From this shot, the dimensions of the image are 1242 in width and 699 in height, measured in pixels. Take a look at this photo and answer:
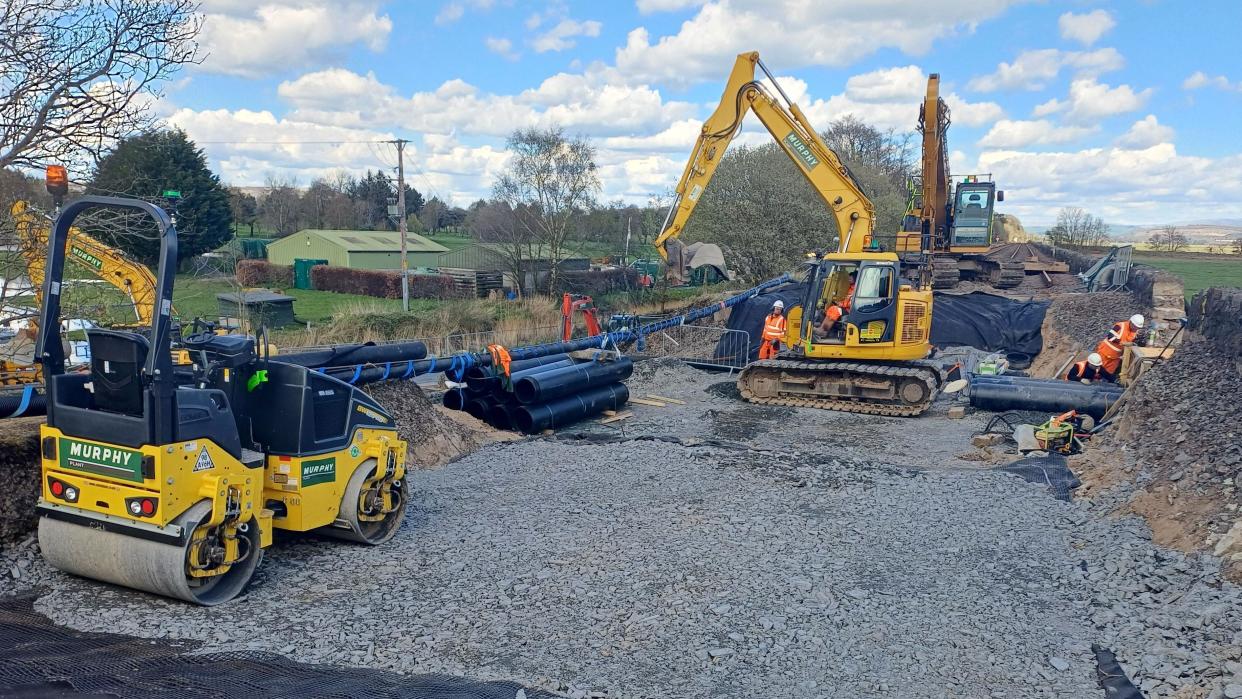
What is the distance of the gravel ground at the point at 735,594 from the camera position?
5.36m

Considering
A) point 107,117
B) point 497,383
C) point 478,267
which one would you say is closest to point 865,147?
point 478,267

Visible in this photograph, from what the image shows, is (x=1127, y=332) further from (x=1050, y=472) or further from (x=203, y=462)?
(x=203, y=462)

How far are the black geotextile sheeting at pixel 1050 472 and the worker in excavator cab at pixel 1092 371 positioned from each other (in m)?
4.05

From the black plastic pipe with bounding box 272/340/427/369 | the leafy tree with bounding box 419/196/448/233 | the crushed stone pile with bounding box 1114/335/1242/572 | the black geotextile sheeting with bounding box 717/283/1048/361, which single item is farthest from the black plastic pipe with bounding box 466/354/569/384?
the leafy tree with bounding box 419/196/448/233

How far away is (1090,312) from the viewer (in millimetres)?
20312

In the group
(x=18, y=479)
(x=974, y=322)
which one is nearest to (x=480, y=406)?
(x=18, y=479)

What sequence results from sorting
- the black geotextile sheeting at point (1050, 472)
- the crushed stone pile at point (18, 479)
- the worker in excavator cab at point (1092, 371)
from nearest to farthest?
1. the crushed stone pile at point (18, 479)
2. the black geotextile sheeting at point (1050, 472)
3. the worker in excavator cab at point (1092, 371)

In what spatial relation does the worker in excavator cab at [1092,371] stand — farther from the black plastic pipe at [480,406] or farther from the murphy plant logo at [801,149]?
the black plastic pipe at [480,406]

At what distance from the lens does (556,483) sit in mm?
9812

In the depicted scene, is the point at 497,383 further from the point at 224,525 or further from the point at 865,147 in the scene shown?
the point at 865,147

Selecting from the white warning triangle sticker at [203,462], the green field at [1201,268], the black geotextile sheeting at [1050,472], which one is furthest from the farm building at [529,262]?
the white warning triangle sticker at [203,462]

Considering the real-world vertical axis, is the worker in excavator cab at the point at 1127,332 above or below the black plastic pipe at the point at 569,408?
above

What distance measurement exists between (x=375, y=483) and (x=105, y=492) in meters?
2.18

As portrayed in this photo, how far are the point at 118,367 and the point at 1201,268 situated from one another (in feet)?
149
